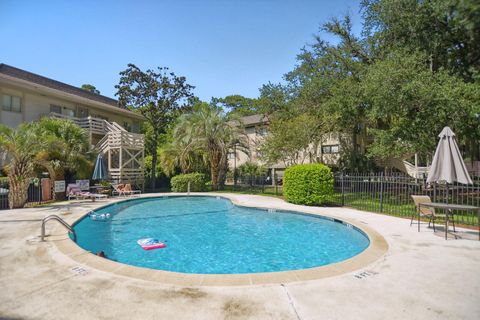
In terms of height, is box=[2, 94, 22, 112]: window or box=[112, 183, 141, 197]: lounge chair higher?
box=[2, 94, 22, 112]: window

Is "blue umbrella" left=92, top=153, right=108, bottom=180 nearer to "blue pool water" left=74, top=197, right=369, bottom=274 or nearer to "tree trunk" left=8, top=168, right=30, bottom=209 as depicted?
"blue pool water" left=74, top=197, right=369, bottom=274

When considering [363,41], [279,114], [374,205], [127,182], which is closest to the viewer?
[374,205]

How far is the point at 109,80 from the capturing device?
25672 mm

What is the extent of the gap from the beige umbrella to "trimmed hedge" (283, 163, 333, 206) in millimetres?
6028

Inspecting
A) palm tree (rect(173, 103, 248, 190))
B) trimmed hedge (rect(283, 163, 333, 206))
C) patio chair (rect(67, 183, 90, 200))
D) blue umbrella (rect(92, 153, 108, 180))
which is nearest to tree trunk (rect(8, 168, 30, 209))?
patio chair (rect(67, 183, 90, 200))

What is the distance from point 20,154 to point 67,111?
508 inches

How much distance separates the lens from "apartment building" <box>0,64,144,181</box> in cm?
1939

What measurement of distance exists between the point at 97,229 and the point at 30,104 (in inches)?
643

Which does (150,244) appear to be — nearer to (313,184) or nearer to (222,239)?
(222,239)

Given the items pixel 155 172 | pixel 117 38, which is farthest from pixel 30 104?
pixel 117 38

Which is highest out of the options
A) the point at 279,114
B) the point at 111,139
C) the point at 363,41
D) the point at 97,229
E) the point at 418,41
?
the point at 363,41

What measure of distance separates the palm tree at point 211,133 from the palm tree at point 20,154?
36.9 feet

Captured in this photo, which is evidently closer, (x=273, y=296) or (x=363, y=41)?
(x=273, y=296)

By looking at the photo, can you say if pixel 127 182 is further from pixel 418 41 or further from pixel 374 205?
pixel 418 41
